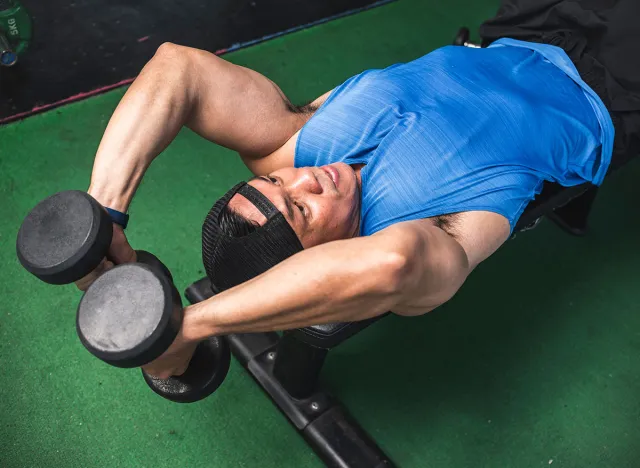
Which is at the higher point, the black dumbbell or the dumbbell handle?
the black dumbbell

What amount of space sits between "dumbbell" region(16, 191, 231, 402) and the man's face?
12.9 inches

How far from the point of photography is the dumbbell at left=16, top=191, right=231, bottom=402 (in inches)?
37.3

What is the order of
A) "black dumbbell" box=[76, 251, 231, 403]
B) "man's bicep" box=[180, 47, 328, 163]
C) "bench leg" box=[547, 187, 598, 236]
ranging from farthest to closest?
"bench leg" box=[547, 187, 598, 236], "man's bicep" box=[180, 47, 328, 163], "black dumbbell" box=[76, 251, 231, 403]

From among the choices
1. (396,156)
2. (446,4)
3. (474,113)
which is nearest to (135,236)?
(396,156)

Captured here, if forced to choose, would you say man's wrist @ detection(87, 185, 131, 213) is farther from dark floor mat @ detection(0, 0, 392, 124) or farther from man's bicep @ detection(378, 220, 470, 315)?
dark floor mat @ detection(0, 0, 392, 124)

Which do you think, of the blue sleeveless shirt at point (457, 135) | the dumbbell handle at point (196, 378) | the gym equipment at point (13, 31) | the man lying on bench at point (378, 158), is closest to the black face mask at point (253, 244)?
the man lying on bench at point (378, 158)

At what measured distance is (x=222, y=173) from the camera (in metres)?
2.21

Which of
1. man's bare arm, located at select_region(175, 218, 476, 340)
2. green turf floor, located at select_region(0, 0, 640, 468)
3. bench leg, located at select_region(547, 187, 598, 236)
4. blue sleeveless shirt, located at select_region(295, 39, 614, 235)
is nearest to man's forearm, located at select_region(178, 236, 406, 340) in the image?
man's bare arm, located at select_region(175, 218, 476, 340)

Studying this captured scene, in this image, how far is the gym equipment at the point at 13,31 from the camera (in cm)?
194

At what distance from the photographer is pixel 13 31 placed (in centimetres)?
200

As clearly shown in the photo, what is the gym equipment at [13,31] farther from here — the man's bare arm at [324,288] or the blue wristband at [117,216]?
the man's bare arm at [324,288]

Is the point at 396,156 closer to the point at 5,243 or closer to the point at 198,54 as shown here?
the point at 198,54

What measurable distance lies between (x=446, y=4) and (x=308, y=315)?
2.46 metres

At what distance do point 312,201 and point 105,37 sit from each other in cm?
138
